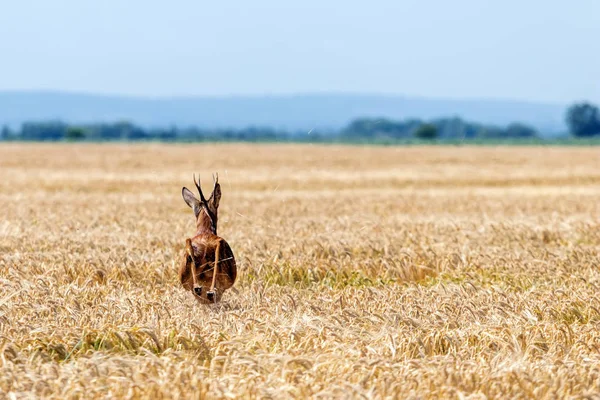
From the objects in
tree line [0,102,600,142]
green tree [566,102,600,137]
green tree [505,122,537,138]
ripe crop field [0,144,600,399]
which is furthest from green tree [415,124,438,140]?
ripe crop field [0,144,600,399]

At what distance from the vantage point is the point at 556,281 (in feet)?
33.4

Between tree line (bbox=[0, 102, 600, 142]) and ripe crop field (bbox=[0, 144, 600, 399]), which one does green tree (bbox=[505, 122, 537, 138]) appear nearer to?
tree line (bbox=[0, 102, 600, 142])

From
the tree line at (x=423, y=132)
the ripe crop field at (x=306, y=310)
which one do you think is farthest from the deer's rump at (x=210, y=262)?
the tree line at (x=423, y=132)

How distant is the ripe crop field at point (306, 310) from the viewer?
5.55 metres

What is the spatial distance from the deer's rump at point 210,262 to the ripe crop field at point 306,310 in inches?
10.9

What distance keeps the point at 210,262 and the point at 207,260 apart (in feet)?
0.14

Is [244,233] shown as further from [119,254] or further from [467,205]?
[467,205]

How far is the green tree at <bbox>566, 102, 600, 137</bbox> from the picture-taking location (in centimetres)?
16412

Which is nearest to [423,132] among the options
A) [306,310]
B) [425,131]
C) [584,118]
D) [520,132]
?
[425,131]

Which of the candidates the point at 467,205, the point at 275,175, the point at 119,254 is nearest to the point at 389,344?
the point at 119,254

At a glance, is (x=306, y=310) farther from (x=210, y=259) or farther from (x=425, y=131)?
(x=425, y=131)

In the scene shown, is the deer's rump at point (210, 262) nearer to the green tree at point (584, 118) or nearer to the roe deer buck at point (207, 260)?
the roe deer buck at point (207, 260)

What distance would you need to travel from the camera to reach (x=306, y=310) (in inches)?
307

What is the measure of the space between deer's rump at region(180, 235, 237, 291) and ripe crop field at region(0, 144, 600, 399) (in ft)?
0.91
